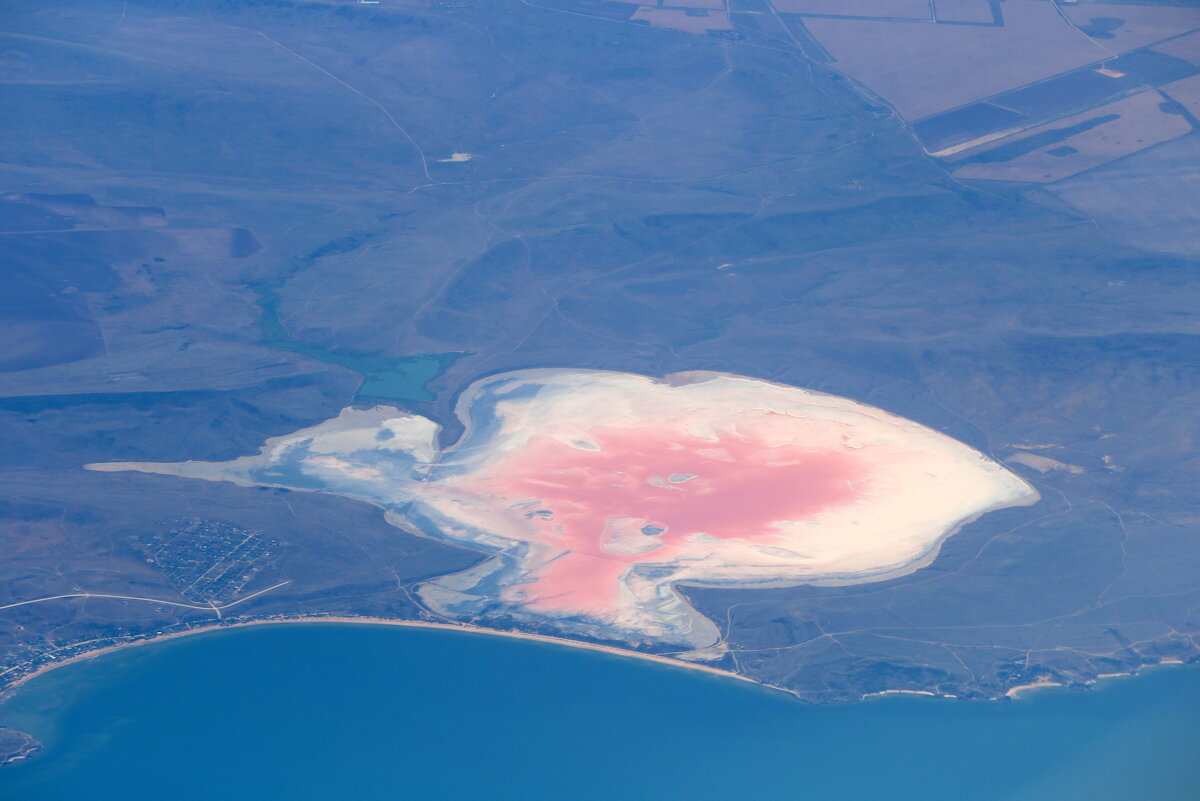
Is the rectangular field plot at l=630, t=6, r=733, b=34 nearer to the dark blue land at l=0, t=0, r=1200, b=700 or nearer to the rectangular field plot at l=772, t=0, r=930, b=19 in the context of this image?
the dark blue land at l=0, t=0, r=1200, b=700

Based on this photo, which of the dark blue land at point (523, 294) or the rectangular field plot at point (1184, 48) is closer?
the dark blue land at point (523, 294)

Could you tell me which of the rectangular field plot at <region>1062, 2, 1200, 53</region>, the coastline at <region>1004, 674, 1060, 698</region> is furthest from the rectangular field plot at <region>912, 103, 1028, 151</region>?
the coastline at <region>1004, 674, 1060, 698</region>

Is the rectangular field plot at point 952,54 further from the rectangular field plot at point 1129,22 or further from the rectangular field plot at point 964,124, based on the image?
the rectangular field plot at point 1129,22

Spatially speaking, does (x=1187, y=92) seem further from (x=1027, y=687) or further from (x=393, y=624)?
(x=393, y=624)

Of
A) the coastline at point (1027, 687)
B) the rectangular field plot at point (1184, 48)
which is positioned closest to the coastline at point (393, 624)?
the coastline at point (1027, 687)

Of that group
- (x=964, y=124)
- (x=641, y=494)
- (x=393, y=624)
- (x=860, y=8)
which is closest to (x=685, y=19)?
(x=860, y=8)

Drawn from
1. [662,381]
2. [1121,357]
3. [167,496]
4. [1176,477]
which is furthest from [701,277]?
[167,496]
